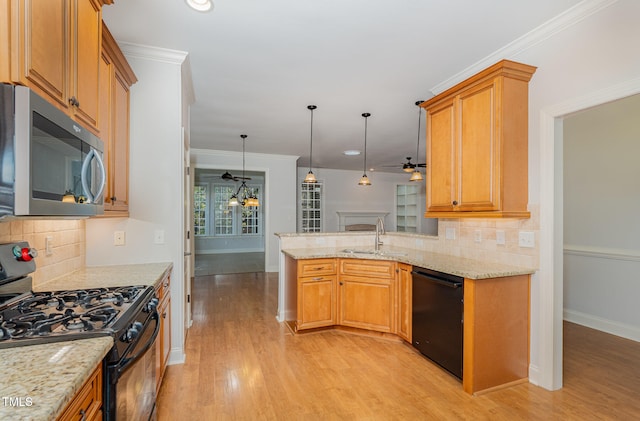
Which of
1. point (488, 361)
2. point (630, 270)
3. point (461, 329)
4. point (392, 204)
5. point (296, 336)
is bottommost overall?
point (296, 336)

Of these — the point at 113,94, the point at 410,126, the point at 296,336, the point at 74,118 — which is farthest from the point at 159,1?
the point at 410,126

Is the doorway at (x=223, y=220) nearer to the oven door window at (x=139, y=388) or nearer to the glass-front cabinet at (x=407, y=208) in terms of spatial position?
the glass-front cabinet at (x=407, y=208)

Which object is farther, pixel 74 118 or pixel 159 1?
pixel 159 1

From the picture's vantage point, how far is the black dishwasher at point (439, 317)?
2.38 metres

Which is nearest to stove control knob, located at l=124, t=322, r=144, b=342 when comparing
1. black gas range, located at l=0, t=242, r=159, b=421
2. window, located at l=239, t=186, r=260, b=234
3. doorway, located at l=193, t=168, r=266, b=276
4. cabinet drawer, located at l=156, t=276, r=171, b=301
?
black gas range, located at l=0, t=242, r=159, b=421

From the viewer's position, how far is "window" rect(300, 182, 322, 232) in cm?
847

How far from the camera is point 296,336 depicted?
3314 millimetres

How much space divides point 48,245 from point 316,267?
2206mm

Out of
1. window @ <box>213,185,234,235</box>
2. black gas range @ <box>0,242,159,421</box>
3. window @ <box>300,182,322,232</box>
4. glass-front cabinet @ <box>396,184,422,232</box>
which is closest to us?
black gas range @ <box>0,242,159,421</box>

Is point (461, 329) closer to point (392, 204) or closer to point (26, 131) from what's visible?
point (26, 131)

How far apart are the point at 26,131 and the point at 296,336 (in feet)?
9.47

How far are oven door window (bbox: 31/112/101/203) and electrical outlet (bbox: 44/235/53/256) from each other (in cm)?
75

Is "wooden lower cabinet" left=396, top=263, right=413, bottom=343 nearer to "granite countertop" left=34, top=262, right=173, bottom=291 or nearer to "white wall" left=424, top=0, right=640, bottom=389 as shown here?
"white wall" left=424, top=0, right=640, bottom=389

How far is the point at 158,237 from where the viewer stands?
8.55 ft
